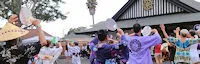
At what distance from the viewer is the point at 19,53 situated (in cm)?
487

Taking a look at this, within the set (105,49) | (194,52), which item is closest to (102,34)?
(105,49)

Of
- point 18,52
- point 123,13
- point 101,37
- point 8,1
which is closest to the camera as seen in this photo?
point 18,52

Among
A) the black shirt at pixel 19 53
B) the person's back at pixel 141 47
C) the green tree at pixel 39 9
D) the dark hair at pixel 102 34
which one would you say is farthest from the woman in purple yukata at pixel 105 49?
the green tree at pixel 39 9

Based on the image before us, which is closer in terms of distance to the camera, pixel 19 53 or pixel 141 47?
pixel 19 53

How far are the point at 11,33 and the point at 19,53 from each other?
261mm

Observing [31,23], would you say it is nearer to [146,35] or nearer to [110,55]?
[110,55]

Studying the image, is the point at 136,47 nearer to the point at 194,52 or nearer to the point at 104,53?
the point at 104,53

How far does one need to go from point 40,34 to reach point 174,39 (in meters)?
3.68

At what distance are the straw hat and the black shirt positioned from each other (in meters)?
0.15

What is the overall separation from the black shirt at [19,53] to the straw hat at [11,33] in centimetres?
15

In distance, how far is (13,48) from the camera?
4871mm

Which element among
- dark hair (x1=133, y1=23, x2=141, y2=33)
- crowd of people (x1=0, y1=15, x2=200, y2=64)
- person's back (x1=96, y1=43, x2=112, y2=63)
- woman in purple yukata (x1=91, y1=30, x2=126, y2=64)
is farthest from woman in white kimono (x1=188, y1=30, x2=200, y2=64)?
person's back (x1=96, y1=43, x2=112, y2=63)

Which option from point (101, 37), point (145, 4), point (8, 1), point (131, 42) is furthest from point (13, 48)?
point (8, 1)

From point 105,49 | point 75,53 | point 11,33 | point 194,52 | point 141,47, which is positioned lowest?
point 75,53
